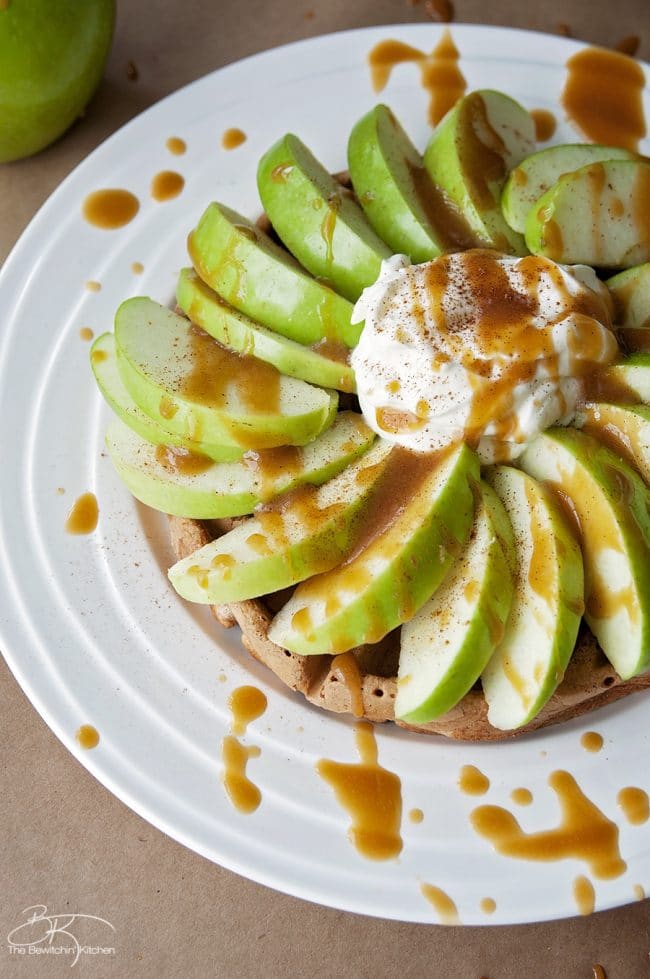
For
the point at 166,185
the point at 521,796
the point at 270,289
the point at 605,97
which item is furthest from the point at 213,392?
the point at 605,97

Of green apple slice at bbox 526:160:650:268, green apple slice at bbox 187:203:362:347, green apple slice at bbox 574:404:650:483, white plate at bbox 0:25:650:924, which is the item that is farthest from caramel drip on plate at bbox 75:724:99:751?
green apple slice at bbox 526:160:650:268

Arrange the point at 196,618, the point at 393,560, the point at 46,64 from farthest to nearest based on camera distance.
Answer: the point at 46,64 < the point at 196,618 < the point at 393,560

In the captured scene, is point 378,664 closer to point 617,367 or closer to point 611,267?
point 617,367

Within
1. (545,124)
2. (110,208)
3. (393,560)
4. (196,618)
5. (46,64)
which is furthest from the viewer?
(545,124)

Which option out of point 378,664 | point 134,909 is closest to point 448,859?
point 378,664

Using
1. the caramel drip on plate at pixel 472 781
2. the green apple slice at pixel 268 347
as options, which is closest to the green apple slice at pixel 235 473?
the green apple slice at pixel 268 347

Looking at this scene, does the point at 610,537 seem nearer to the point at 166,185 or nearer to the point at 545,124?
the point at 545,124
